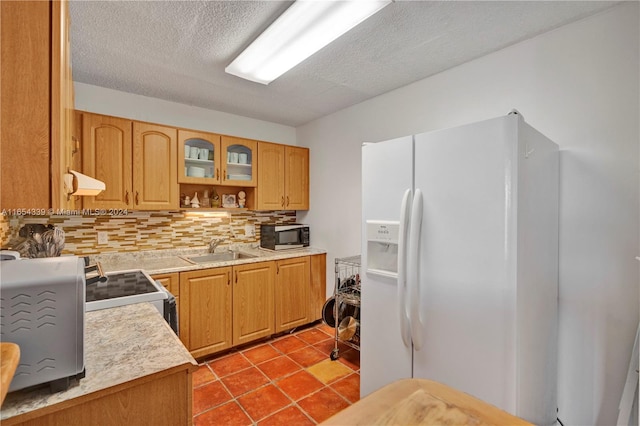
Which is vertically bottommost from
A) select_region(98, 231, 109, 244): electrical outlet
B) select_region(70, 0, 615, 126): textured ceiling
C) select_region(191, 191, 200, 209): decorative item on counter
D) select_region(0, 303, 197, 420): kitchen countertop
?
select_region(0, 303, 197, 420): kitchen countertop

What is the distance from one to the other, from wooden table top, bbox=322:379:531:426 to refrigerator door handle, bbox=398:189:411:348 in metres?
0.78

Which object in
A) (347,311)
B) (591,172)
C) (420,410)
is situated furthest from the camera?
(347,311)

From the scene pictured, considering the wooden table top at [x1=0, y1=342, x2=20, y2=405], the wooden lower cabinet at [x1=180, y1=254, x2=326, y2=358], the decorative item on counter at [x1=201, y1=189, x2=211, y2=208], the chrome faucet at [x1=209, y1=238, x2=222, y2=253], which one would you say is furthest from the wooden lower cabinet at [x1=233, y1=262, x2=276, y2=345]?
the wooden table top at [x1=0, y1=342, x2=20, y2=405]

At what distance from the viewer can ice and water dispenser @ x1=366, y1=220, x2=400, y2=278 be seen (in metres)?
1.61

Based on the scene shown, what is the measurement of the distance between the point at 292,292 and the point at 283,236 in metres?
0.62

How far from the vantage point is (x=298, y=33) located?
5.47ft

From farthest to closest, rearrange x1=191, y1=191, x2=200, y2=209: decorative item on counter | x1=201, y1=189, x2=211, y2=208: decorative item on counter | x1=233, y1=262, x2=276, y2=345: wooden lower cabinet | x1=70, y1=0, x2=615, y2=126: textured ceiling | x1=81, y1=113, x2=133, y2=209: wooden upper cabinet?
x1=201, y1=189, x2=211, y2=208: decorative item on counter < x1=191, y1=191, x2=200, y2=209: decorative item on counter < x1=233, y1=262, x2=276, y2=345: wooden lower cabinet < x1=81, y1=113, x2=133, y2=209: wooden upper cabinet < x1=70, y1=0, x2=615, y2=126: textured ceiling

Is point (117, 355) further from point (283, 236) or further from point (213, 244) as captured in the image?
point (283, 236)

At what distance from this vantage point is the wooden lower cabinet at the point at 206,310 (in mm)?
2430

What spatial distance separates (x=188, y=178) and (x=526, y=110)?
271 centimetres

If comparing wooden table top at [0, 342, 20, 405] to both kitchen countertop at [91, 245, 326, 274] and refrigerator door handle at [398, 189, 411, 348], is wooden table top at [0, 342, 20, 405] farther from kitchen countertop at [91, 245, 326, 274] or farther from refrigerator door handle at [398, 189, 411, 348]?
kitchen countertop at [91, 245, 326, 274]

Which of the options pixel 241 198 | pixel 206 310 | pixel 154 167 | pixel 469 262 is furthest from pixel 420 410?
pixel 241 198

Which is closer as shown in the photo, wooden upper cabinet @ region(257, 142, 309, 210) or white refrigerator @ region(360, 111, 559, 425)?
white refrigerator @ region(360, 111, 559, 425)

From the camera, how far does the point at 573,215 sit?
5.51 ft
